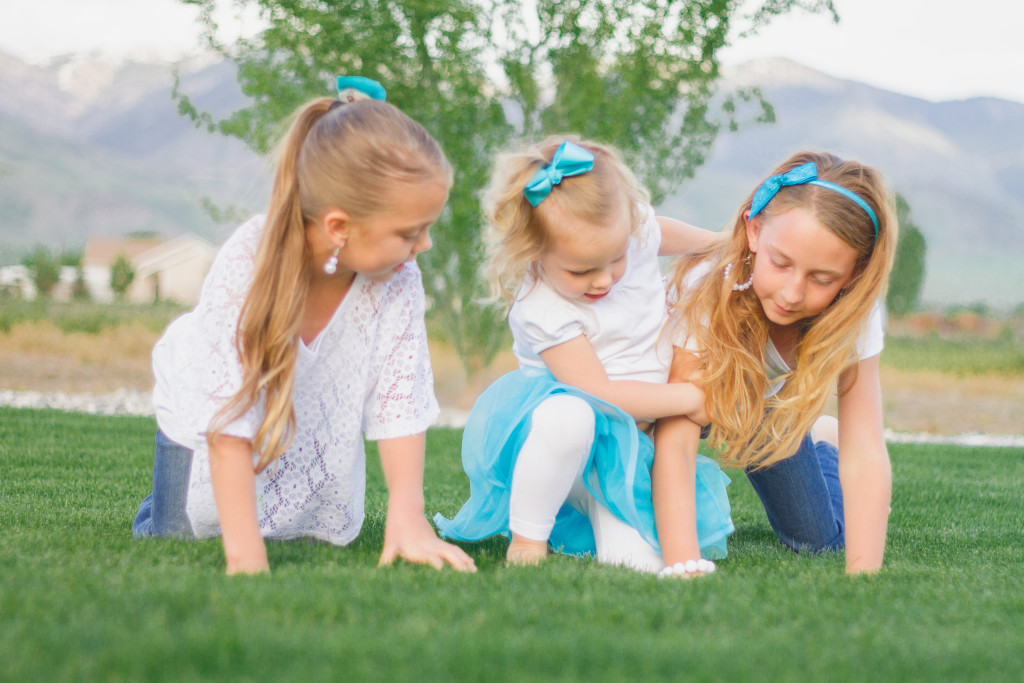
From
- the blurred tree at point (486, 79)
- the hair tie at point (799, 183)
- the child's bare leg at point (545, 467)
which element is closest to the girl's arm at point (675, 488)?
the child's bare leg at point (545, 467)

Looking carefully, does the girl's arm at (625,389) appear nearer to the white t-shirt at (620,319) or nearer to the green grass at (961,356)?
the white t-shirt at (620,319)

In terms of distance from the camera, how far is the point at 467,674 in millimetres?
1393

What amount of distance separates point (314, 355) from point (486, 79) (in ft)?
23.3

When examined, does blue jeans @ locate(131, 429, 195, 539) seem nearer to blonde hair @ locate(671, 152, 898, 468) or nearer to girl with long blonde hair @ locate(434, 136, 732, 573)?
girl with long blonde hair @ locate(434, 136, 732, 573)

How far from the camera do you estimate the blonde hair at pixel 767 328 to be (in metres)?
2.55

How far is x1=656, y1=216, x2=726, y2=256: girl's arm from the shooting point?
2.99 m

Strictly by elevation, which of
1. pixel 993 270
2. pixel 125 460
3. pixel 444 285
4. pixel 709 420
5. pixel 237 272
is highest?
pixel 237 272

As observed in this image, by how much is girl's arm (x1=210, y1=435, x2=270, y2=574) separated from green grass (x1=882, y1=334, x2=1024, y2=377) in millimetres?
13181

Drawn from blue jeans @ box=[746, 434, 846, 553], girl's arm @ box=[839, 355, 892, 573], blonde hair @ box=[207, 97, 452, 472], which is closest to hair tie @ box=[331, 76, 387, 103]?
blonde hair @ box=[207, 97, 452, 472]

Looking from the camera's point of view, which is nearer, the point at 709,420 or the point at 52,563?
the point at 52,563

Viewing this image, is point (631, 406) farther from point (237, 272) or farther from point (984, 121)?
point (984, 121)

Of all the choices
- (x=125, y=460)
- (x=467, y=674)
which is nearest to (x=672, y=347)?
(x=467, y=674)

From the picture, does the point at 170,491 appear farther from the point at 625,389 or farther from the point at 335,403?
the point at 625,389

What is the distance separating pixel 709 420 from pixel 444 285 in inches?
278
